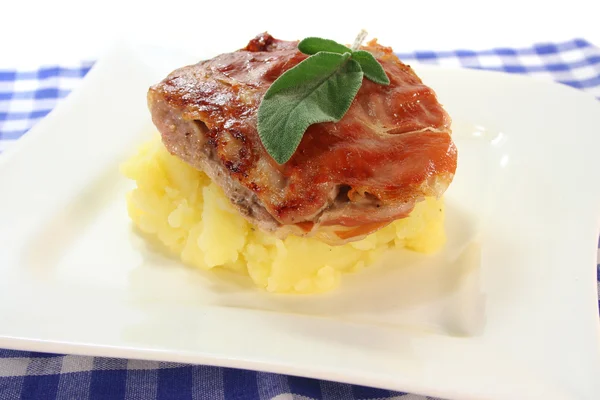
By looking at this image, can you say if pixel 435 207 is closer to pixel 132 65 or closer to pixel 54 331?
pixel 54 331

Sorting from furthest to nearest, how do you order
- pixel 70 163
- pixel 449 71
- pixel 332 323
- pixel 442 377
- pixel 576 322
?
pixel 449 71, pixel 70 163, pixel 332 323, pixel 576 322, pixel 442 377

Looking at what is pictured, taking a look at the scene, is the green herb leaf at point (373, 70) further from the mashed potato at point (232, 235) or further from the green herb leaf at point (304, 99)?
the mashed potato at point (232, 235)

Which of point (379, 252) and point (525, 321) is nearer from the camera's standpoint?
point (525, 321)

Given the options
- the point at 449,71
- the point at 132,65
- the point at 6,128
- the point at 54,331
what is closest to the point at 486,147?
the point at 449,71

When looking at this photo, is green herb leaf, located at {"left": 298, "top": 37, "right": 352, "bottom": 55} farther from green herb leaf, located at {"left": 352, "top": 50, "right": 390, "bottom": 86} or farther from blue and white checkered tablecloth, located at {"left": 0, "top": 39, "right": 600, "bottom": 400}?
blue and white checkered tablecloth, located at {"left": 0, "top": 39, "right": 600, "bottom": 400}

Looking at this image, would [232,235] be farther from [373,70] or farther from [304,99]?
[373,70]

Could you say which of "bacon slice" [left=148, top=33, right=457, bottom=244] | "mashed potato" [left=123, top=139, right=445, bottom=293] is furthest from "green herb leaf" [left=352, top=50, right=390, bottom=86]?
"mashed potato" [left=123, top=139, right=445, bottom=293]

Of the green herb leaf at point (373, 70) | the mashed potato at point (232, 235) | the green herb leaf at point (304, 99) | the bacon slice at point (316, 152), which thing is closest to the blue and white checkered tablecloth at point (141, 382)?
the mashed potato at point (232, 235)
